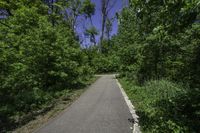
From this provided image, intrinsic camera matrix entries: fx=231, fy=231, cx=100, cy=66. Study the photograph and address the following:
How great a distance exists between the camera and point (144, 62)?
1716 centimetres

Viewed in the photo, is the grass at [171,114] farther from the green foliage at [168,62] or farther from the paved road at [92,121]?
the paved road at [92,121]

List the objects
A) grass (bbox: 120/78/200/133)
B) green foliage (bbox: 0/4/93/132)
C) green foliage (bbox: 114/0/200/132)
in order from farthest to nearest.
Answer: green foliage (bbox: 0/4/93/132) → grass (bbox: 120/78/200/133) → green foliage (bbox: 114/0/200/132)

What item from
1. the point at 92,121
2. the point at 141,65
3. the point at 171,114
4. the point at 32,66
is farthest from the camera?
the point at 141,65

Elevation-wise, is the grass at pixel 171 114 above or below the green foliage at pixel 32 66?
below

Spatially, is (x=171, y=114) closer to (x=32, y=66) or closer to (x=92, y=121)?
(x=92, y=121)

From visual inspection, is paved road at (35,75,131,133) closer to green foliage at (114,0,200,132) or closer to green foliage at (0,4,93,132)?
green foliage at (114,0,200,132)

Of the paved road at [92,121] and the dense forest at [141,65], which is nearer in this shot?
the dense forest at [141,65]

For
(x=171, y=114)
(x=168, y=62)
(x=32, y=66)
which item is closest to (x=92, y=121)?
(x=171, y=114)

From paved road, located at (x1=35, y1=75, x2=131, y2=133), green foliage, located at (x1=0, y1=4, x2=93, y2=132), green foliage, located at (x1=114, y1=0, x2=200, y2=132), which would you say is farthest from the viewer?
green foliage, located at (x1=0, y1=4, x2=93, y2=132)

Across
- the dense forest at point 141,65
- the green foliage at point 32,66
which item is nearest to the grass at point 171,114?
the dense forest at point 141,65

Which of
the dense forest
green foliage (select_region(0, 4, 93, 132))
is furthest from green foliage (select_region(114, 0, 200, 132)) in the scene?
green foliage (select_region(0, 4, 93, 132))

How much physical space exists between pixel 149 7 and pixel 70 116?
578 centimetres

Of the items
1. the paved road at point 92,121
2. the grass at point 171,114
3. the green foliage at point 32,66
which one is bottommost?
the paved road at point 92,121

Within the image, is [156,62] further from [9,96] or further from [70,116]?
[9,96]
